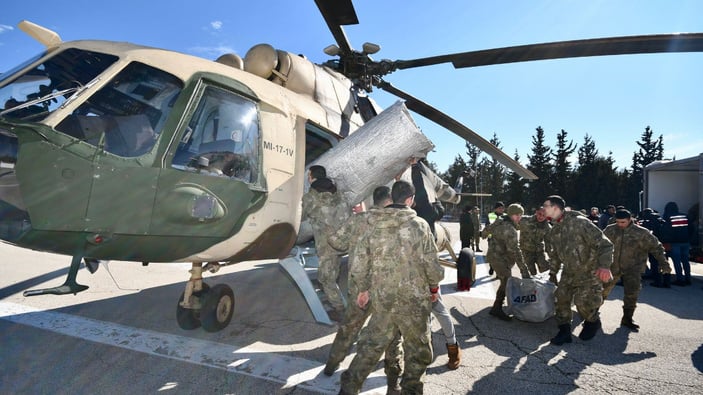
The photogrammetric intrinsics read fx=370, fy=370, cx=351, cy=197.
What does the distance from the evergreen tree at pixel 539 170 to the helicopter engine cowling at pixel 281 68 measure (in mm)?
38550

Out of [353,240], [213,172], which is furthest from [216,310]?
[353,240]

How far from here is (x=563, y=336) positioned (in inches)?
165

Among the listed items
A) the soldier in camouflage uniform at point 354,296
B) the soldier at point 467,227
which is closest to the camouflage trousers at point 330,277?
the soldier in camouflage uniform at point 354,296

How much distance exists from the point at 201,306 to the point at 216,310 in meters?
0.18

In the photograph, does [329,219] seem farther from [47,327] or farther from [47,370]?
[47,327]

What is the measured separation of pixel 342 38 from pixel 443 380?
4.68 meters

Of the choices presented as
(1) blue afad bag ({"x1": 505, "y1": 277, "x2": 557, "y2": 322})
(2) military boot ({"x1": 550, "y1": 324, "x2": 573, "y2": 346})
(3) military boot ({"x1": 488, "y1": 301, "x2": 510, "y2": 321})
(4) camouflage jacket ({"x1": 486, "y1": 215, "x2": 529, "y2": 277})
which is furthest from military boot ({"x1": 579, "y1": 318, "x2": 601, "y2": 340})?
(4) camouflage jacket ({"x1": 486, "y1": 215, "x2": 529, "y2": 277})

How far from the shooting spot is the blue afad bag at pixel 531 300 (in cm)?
463

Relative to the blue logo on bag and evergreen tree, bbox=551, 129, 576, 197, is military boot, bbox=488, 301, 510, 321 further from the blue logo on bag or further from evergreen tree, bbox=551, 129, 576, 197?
evergreen tree, bbox=551, 129, 576, 197

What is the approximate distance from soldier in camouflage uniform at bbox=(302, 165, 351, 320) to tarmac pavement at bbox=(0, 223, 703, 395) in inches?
23.9

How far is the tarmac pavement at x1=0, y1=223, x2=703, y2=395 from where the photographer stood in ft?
10.2

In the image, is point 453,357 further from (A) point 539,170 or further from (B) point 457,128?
(A) point 539,170

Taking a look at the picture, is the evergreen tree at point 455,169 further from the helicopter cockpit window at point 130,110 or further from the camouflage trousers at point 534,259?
the helicopter cockpit window at point 130,110

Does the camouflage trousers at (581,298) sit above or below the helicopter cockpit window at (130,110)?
below
